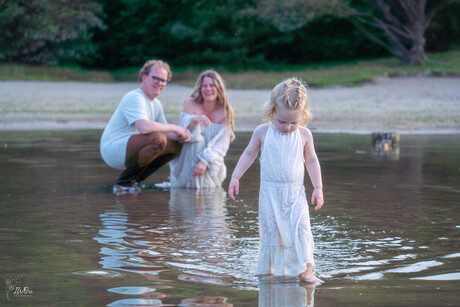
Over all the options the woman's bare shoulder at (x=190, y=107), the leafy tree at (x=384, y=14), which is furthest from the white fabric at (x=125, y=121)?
the leafy tree at (x=384, y=14)

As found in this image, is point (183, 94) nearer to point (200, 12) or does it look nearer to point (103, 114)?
point (103, 114)

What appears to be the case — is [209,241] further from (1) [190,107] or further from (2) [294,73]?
(2) [294,73]

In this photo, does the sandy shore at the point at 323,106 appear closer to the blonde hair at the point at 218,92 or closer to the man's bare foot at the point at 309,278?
the blonde hair at the point at 218,92

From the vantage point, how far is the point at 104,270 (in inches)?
175

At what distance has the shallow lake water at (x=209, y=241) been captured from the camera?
396 centimetres

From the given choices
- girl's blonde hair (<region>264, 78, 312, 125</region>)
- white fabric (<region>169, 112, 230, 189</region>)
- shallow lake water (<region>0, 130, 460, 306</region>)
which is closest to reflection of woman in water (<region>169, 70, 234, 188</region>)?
white fabric (<region>169, 112, 230, 189</region>)

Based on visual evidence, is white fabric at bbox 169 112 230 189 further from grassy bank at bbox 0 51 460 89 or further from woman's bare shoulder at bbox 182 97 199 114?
grassy bank at bbox 0 51 460 89

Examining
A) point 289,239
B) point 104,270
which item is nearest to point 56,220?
point 104,270

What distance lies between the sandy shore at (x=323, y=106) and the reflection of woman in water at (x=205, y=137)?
7.24 metres

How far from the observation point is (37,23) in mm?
31594

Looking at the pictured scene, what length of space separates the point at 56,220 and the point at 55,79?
2364 centimetres

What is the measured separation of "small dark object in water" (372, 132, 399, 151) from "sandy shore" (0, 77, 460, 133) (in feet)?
9.42

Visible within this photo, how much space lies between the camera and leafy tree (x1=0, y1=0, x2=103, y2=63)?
31578mm

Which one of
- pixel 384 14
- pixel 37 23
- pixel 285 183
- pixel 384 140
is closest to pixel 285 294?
pixel 285 183
